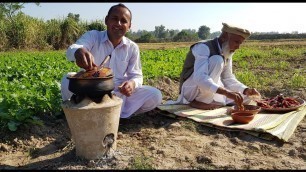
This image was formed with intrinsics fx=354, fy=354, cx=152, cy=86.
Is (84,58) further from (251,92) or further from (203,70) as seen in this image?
(251,92)

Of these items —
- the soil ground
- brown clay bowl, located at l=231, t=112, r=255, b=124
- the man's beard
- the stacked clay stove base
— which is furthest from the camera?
the man's beard

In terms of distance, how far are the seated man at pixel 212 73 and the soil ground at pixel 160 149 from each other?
1.76 ft

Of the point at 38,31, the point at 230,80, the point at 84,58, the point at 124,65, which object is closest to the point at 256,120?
the point at 230,80

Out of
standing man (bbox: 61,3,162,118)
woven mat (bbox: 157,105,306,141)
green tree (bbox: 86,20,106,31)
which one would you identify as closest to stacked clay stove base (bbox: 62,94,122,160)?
standing man (bbox: 61,3,162,118)

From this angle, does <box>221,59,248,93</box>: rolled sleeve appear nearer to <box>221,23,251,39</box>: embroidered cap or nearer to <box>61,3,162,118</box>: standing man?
<box>221,23,251,39</box>: embroidered cap

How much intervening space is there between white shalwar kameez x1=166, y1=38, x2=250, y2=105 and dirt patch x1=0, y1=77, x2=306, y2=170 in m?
0.58

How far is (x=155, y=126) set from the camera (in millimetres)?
4750

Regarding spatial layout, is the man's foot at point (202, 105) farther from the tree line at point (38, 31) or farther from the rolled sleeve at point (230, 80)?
the tree line at point (38, 31)

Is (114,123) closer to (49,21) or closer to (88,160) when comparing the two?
(88,160)

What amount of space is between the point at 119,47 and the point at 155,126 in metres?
1.16

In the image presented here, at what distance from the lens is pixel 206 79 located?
189 inches

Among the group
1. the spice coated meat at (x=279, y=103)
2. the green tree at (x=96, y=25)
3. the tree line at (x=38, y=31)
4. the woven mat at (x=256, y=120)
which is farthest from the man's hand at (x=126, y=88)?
the green tree at (x=96, y=25)

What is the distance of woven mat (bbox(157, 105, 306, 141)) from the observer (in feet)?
13.9

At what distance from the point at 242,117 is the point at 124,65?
5.43ft
